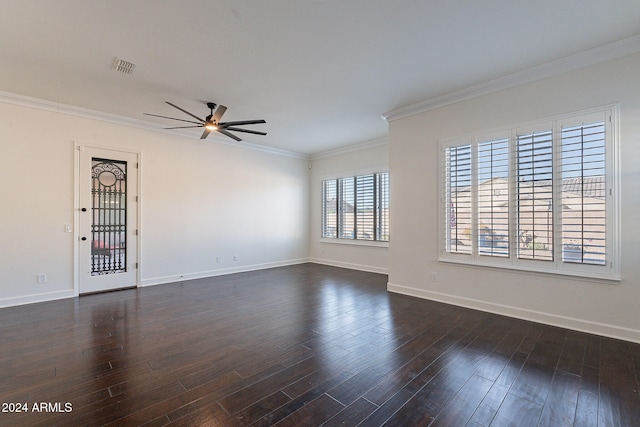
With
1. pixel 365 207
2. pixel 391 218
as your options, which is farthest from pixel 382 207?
pixel 391 218

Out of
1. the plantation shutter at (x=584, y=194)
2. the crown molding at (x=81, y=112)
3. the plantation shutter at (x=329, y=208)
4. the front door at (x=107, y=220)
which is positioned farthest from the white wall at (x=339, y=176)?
the front door at (x=107, y=220)

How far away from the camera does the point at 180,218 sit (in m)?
5.78

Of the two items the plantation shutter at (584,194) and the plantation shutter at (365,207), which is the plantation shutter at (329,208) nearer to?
the plantation shutter at (365,207)

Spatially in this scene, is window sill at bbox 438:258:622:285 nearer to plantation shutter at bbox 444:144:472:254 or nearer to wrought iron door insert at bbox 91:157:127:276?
plantation shutter at bbox 444:144:472:254

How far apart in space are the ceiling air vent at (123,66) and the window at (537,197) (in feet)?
14.0

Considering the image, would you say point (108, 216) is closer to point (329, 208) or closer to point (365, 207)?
point (329, 208)

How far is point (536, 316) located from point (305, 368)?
9.80 feet

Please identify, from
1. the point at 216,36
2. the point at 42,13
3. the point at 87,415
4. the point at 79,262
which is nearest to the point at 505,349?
the point at 87,415

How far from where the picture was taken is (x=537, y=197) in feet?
11.4

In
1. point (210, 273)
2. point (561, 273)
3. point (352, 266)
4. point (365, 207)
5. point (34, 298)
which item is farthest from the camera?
point (352, 266)

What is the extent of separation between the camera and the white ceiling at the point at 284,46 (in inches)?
97.9

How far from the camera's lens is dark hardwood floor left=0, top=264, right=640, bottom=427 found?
188cm

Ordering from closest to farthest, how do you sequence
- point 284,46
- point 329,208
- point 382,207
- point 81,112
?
1. point 284,46
2. point 81,112
3. point 382,207
4. point 329,208

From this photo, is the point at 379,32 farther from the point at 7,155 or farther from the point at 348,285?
the point at 7,155
